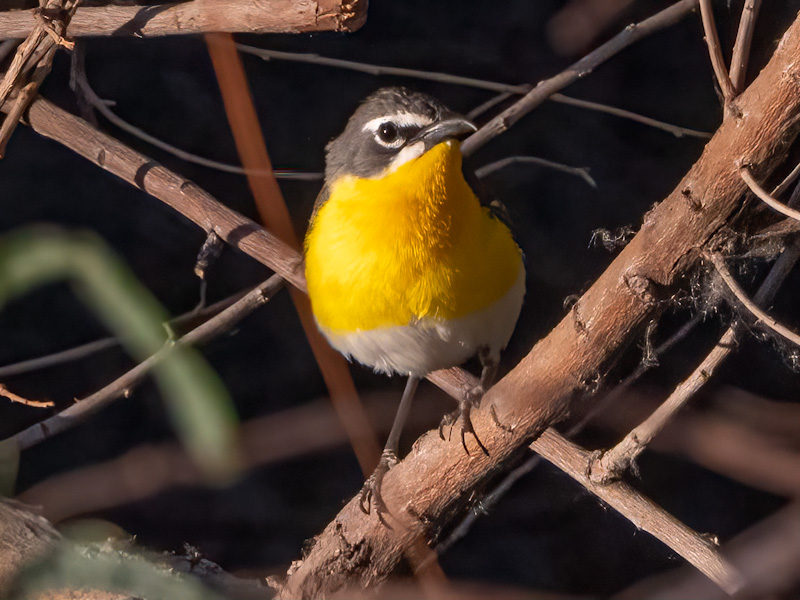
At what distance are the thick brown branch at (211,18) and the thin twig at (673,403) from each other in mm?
716

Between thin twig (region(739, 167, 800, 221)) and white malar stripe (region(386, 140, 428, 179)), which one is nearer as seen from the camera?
thin twig (region(739, 167, 800, 221))

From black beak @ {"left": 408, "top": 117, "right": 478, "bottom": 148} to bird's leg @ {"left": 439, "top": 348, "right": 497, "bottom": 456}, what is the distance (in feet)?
1.52

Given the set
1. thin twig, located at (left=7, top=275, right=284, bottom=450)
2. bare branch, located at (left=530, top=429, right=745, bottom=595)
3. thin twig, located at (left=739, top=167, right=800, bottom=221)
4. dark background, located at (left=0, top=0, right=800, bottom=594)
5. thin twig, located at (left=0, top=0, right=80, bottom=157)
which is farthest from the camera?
dark background, located at (left=0, top=0, right=800, bottom=594)

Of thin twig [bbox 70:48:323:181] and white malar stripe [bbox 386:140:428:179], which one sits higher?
thin twig [bbox 70:48:323:181]

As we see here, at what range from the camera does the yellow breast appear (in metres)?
1.38

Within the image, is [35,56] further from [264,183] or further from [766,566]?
[766,566]

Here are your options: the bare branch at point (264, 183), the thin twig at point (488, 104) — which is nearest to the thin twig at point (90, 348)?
the bare branch at point (264, 183)

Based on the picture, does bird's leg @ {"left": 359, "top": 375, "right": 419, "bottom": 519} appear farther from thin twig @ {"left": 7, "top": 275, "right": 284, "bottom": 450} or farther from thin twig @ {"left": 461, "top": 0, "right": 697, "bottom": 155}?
thin twig @ {"left": 461, "top": 0, "right": 697, "bottom": 155}

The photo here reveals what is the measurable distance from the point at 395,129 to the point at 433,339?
0.39 metres

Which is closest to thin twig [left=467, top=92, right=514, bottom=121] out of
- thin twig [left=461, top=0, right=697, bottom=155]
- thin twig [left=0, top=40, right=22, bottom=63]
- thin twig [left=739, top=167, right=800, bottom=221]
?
thin twig [left=461, top=0, right=697, bottom=155]

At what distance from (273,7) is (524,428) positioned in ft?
2.35

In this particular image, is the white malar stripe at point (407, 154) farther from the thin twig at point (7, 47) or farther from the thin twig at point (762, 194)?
the thin twig at point (7, 47)

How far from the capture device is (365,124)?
4.95 ft

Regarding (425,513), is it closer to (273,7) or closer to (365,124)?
(365,124)
